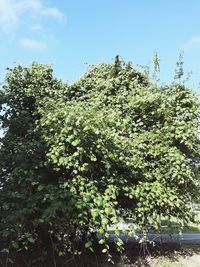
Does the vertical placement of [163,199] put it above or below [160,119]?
below

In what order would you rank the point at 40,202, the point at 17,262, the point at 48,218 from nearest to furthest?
the point at 48,218 → the point at 40,202 → the point at 17,262

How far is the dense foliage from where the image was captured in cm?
736

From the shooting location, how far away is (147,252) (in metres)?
9.98

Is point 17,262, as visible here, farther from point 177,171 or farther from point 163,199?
point 177,171

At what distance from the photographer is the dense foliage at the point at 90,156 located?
736cm

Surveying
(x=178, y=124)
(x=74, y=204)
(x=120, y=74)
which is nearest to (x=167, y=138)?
(x=178, y=124)

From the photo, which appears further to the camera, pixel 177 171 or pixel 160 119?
pixel 160 119

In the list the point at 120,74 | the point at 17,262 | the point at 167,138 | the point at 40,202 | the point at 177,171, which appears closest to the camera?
the point at 40,202

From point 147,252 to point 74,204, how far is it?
12.8ft

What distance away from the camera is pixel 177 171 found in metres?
8.95

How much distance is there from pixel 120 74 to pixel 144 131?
246 centimetres

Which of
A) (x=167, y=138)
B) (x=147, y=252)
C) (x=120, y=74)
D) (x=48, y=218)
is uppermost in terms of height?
(x=120, y=74)

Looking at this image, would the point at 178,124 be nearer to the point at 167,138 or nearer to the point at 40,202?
the point at 167,138

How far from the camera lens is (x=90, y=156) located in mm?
7703
